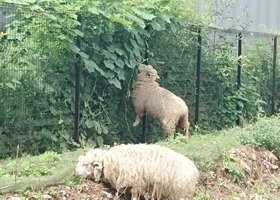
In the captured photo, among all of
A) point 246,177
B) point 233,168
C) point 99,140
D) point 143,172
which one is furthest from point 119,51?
point 143,172

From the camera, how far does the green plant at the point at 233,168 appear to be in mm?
8945

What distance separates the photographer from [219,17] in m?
14.3

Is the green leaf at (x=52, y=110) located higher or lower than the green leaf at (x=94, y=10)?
lower

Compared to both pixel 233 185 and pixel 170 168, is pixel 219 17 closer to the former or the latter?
pixel 233 185

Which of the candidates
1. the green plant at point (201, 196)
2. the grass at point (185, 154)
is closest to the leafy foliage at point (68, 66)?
the grass at point (185, 154)

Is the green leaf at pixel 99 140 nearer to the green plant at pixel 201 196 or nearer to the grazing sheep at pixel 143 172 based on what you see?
the green plant at pixel 201 196

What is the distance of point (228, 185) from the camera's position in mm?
8711

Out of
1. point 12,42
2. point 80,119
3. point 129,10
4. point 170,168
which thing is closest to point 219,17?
point 129,10

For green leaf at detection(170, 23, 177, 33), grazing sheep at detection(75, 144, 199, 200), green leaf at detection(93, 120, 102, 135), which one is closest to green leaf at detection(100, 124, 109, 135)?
green leaf at detection(93, 120, 102, 135)

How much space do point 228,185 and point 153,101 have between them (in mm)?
2670

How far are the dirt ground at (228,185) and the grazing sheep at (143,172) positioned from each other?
145 millimetres

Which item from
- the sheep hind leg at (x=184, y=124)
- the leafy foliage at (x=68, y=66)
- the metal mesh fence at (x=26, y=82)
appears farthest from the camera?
the sheep hind leg at (x=184, y=124)

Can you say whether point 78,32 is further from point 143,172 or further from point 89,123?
point 143,172

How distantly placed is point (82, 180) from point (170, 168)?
90 cm
